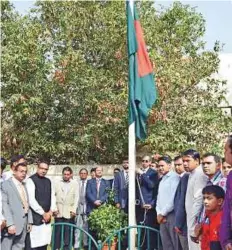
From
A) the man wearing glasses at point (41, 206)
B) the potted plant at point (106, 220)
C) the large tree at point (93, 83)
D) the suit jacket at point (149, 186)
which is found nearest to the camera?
the man wearing glasses at point (41, 206)

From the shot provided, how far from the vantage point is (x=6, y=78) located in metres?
12.2

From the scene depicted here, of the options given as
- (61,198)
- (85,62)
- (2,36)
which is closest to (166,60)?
(85,62)

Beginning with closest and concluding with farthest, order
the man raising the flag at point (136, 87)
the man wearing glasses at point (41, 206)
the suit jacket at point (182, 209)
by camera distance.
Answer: the suit jacket at point (182, 209) < the man wearing glasses at point (41, 206) < the man raising the flag at point (136, 87)

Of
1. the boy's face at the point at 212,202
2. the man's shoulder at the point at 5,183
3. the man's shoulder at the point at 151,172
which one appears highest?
the man's shoulder at the point at 151,172

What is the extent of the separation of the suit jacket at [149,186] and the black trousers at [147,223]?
6.4 inches

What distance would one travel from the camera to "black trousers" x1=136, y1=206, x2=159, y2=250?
7.20m

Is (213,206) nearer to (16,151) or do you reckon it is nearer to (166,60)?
(166,60)

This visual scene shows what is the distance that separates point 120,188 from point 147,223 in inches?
41.7

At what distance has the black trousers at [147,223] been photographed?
720 centimetres

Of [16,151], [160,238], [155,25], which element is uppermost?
[155,25]

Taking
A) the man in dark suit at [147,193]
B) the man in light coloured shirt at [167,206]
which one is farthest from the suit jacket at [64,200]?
the man in light coloured shirt at [167,206]

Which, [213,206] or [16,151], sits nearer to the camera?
[213,206]

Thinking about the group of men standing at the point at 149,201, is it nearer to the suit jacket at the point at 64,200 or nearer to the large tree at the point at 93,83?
the suit jacket at the point at 64,200

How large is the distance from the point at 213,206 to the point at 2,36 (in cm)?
913
